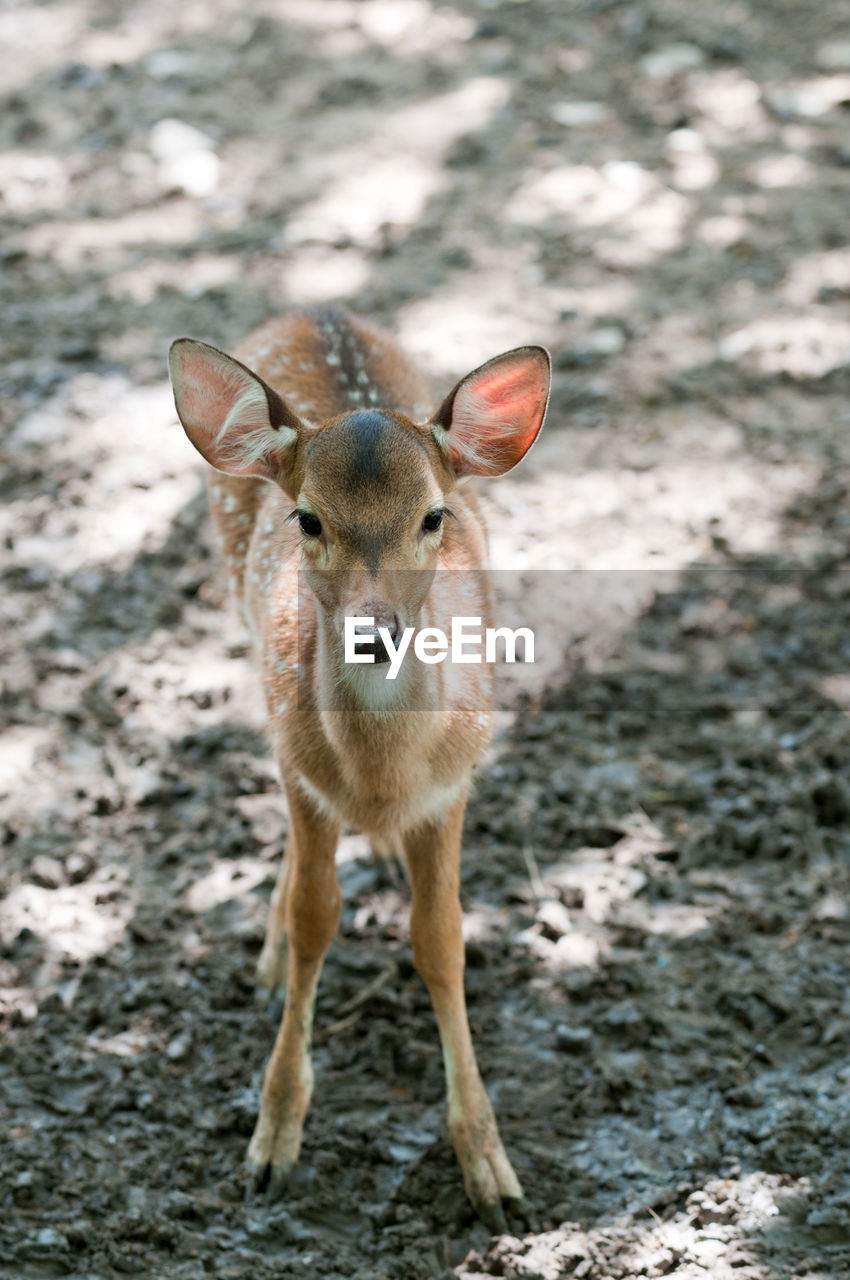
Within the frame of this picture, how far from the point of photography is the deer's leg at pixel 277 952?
12.7 ft

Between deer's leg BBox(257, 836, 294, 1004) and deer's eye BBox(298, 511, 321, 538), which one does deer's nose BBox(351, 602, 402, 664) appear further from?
deer's leg BBox(257, 836, 294, 1004)

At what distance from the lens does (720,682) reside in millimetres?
4742

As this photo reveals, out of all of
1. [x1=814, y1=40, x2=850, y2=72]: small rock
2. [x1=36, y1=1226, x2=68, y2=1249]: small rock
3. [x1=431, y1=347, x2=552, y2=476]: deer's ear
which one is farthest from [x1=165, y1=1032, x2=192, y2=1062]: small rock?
[x1=814, y1=40, x2=850, y2=72]: small rock

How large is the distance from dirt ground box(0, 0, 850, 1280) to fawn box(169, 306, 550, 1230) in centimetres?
24

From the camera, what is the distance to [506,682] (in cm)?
482

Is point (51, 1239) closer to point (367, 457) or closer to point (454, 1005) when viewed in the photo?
point (454, 1005)

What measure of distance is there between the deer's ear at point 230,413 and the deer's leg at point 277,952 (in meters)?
1.18

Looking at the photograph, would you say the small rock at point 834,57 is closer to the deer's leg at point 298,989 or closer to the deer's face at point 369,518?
the deer's face at point 369,518

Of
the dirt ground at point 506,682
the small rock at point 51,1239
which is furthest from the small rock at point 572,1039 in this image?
the small rock at point 51,1239

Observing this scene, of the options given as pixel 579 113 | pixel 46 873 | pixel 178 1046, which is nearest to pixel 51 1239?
pixel 178 1046

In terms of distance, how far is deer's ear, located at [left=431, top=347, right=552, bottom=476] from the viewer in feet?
10.1

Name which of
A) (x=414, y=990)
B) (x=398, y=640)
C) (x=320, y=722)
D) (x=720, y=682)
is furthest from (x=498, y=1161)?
(x=720, y=682)

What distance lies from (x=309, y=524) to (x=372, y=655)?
1.10 ft

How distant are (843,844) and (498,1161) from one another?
148 cm
